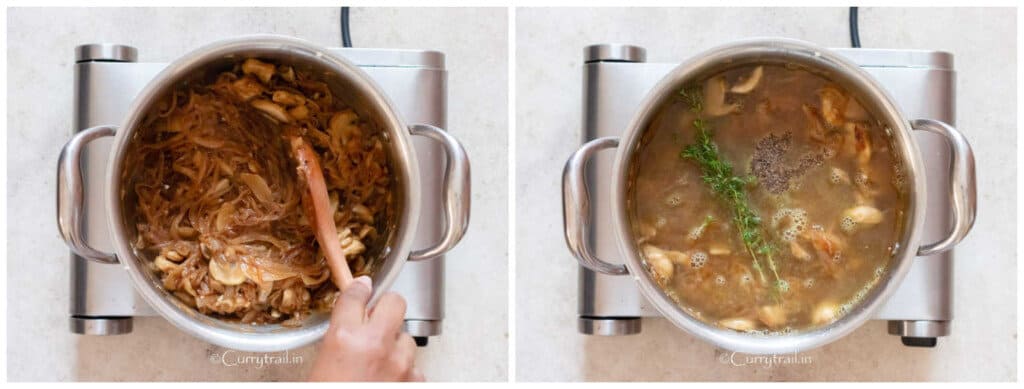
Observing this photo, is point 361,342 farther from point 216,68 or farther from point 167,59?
point 167,59

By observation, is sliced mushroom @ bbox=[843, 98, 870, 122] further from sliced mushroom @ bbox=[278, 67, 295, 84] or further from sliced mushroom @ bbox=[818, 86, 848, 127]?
sliced mushroom @ bbox=[278, 67, 295, 84]

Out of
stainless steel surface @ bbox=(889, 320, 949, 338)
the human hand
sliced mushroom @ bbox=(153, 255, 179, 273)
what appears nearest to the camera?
the human hand

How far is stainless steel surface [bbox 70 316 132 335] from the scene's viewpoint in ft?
3.70

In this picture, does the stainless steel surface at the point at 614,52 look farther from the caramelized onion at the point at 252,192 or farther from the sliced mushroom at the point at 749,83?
the caramelized onion at the point at 252,192

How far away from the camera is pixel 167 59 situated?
119cm

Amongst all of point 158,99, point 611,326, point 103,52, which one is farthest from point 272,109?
point 611,326

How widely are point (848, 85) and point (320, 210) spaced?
0.63m

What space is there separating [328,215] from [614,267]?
34 cm

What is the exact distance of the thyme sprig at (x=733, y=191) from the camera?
3.55 feet

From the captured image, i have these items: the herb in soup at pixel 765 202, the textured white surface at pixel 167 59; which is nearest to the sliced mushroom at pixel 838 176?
the herb in soup at pixel 765 202

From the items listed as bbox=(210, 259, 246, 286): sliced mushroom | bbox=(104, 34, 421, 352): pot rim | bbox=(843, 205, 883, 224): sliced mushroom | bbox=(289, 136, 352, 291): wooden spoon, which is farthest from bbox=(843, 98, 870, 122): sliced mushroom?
bbox=(210, 259, 246, 286): sliced mushroom

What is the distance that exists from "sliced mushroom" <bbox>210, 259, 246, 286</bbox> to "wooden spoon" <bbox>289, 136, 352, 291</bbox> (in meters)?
0.10

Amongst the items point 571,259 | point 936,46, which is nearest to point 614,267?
point 571,259

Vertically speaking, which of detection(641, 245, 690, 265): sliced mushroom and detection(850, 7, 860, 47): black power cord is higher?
detection(850, 7, 860, 47): black power cord
